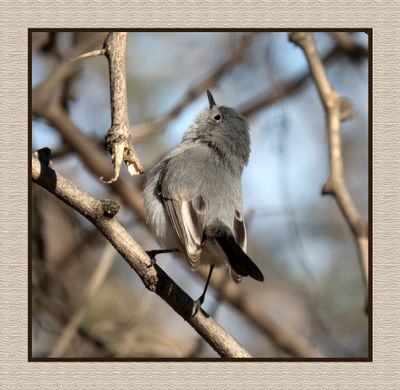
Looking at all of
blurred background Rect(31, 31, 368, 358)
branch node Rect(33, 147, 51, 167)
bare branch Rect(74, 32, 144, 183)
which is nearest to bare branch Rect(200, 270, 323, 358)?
blurred background Rect(31, 31, 368, 358)

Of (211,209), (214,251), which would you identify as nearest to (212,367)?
(214,251)

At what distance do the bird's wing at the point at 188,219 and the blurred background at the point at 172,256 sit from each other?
0.67 m

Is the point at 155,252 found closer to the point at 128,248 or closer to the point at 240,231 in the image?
the point at 240,231

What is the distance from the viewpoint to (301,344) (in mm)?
4449

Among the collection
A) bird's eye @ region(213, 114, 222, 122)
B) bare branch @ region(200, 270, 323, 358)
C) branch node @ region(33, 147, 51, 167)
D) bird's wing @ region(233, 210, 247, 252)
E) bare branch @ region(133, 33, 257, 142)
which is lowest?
bare branch @ region(200, 270, 323, 358)

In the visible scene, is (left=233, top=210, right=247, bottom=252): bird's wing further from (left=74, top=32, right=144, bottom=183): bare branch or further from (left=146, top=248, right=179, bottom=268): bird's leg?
A: (left=74, top=32, right=144, bottom=183): bare branch

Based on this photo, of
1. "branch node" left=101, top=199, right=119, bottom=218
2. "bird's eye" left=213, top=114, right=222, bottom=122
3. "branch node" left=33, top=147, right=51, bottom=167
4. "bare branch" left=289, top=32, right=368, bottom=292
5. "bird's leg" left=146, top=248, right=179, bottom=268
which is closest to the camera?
"branch node" left=101, top=199, right=119, bottom=218

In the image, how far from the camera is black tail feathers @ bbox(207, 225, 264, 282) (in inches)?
129

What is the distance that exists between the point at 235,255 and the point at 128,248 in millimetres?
641

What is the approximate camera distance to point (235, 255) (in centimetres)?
340

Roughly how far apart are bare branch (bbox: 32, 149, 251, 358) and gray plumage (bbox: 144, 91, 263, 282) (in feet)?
0.66

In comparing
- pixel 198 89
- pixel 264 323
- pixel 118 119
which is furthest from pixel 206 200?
pixel 198 89

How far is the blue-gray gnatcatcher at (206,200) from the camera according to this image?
3.47 meters

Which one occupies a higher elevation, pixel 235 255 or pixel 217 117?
pixel 217 117
